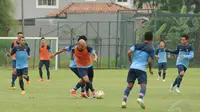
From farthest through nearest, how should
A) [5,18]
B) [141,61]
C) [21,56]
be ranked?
[5,18] → [21,56] → [141,61]

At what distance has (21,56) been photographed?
19031 millimetres

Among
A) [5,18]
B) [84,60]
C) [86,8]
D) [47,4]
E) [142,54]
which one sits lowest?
[84,60]

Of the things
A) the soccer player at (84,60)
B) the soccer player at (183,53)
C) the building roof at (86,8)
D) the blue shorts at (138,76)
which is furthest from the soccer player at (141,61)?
the building roof at (86,8)

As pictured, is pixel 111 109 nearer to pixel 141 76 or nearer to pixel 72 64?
pixel 141 76

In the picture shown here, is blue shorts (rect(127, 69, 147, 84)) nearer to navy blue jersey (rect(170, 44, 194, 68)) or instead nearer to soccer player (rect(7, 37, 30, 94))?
navy blue jersey (rect(170, 44, 194, 68))

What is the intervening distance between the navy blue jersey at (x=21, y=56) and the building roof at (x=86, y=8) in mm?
33352

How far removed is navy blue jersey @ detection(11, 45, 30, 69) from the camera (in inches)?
737

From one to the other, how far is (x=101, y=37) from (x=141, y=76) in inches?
1275

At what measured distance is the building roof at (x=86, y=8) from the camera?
53.3m

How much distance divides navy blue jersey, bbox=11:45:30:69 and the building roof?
3335 cm

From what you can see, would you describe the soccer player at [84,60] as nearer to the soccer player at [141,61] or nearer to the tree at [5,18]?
the soccer player at [141,61]

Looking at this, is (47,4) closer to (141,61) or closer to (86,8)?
(86,8)

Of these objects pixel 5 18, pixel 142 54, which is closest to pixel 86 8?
pixel 5 18

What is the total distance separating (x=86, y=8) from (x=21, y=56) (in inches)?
1419
